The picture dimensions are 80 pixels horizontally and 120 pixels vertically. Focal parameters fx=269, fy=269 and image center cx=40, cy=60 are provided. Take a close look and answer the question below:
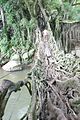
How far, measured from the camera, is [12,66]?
30.0 feet

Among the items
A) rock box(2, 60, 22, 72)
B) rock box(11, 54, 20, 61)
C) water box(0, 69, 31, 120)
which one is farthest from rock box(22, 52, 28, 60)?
water box(0, 69, 31, 120)

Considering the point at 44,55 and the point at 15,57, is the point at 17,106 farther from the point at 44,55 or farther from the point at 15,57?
the point at 15,57

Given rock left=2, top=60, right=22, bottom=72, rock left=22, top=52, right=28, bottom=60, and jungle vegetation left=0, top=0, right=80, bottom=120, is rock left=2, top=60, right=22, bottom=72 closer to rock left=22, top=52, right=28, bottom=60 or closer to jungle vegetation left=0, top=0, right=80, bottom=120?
rock left=22, top=52, right=28, bottom=60

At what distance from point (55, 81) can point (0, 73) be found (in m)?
6.87

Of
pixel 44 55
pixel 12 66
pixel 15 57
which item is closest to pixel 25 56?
pixel 15 57

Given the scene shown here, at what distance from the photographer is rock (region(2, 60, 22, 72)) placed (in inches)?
357

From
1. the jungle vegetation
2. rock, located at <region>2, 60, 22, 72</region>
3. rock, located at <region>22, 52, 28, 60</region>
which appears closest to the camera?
the jungle vegetation

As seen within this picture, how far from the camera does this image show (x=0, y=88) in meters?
1.56

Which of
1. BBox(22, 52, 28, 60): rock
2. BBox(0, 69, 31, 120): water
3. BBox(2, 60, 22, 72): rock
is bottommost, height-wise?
BBox(2, 60, 22, 72): rock

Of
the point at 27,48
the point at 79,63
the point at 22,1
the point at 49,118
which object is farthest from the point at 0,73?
the point at 49,118

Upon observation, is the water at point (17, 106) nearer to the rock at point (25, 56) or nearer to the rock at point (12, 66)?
the rock at point (12, 66)

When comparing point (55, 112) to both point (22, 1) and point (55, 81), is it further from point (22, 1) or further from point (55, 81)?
point (22, 1)

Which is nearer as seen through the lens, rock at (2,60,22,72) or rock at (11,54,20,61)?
rock at (2,60,22,72)

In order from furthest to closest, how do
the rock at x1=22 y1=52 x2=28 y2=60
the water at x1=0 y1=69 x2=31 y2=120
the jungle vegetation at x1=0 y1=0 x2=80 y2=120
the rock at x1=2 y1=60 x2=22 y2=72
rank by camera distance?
1. the rock at x1=22 y1=52 x2=28 y2=60
2. the rock at x1=2 y1=60 x2=22 y2=72
3. the water at x1=0 y1=69 x2=31 y2=120
4. the jungle vegetation at x1=0 y1=0 x2=80 y2=120
